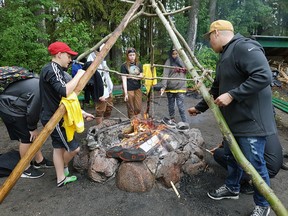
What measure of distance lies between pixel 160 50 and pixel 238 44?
38.3ft

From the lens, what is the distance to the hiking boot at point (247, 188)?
11.4 ft

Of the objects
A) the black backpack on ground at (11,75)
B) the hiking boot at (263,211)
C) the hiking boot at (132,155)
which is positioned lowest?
the hiking boot at (263,211)

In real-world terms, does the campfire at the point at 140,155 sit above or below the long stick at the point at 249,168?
below

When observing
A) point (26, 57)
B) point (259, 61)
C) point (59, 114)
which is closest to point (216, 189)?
point (259, 61)

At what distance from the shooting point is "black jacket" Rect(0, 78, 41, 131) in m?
3.52

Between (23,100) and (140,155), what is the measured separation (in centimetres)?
192

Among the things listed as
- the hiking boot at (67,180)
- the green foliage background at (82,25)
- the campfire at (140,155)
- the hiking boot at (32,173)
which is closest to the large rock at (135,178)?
the campfire at (140,155)

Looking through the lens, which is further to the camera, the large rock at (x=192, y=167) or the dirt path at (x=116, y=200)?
the large rock at (x=192, y=167)

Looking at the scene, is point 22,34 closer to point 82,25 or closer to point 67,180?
point 82,25

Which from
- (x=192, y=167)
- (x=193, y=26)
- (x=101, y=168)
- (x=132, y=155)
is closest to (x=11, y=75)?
(x=101, y=168)

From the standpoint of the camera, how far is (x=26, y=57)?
25.6 feet

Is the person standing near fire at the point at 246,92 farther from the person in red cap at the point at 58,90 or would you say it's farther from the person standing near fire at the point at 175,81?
the person standing near fire at the point at 175,81

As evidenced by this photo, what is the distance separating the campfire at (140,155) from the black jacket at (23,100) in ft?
3.03

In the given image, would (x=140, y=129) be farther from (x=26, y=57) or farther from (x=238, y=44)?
(x=26, y=57)
